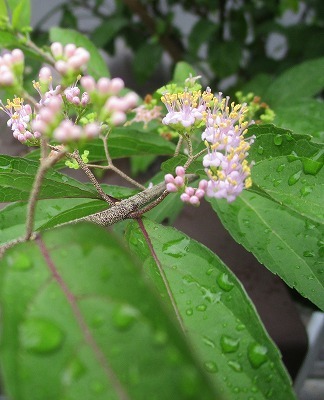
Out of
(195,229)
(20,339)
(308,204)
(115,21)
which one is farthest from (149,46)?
(20,339)

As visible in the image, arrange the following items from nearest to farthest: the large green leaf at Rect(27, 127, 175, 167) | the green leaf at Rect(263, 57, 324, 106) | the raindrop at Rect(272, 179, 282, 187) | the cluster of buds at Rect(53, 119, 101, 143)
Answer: the cluster of buds at Rect(53, 119, 101, 143) < the raindrop at Rect(272, 179, 282, 187) < the large green leaf at Rect(27, 127, 175, 167) < the green leaf at Rect(263, 57, 324, 106)

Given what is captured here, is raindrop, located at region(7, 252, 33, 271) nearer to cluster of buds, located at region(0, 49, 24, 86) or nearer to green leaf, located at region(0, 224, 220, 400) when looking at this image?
green leaf, located at region(0, 224, 220, 400)

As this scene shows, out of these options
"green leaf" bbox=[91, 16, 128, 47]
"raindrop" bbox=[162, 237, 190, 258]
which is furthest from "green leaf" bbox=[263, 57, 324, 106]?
"raindrop" bbox=[162, 237, 190, 258]

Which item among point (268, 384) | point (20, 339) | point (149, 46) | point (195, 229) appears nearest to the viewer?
point (20, 339)

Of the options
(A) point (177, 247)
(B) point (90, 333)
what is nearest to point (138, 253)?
(A) point (177, 247)

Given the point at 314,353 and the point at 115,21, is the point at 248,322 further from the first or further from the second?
the point at 115,21

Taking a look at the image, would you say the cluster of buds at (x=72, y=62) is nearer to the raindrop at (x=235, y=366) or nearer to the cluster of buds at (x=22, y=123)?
the cluster of buds at (x=22, y=123)

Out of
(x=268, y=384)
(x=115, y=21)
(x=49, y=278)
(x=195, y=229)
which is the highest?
(x=115, y=21)

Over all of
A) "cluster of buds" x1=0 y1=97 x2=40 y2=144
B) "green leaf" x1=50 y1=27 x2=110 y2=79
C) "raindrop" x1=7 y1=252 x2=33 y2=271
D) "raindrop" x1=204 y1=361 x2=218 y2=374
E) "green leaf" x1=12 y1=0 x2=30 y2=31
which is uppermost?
"green leaf" x1=50 y1=27 x2=110 y2=79

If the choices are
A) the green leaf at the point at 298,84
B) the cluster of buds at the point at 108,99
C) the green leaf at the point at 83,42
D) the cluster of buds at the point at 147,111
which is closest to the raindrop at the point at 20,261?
the cluster of buds at the point at 108,99
